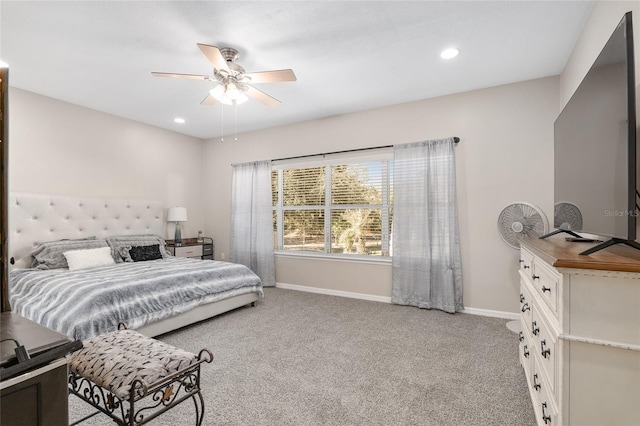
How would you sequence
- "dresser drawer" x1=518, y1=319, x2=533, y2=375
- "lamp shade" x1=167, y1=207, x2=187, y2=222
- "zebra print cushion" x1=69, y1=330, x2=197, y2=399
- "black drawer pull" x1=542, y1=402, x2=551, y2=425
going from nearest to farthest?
"black drawer pull" x1=542, y1=402, x2=551, y2=425 < "zebra print cushion" x1=69, y1=330, x2=197, y2=399 < "dresser drawer" x1=518, y1=319, x2=533, y2=375 < "lamp shade" x1=167, y1=207, x2=187, y2=222

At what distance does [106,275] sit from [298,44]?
2.89 m

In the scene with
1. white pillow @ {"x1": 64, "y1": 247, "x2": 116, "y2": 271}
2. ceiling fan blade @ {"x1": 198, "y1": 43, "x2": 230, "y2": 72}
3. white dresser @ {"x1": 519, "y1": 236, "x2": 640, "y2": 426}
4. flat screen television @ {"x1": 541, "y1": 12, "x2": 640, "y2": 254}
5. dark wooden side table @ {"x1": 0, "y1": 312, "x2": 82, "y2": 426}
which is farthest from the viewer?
white pillow @ {"x1": 64, "y1": 247, "x2": 116, "y2": 271}

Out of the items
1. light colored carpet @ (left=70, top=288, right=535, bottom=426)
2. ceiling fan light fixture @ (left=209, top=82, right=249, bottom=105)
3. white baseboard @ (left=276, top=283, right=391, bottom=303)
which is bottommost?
light colored carpet @ (left=70, top=288, right=535, bottom=426)

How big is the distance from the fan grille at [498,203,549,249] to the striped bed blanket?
3.04m

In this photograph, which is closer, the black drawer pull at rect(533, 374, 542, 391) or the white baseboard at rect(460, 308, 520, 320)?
the black drawer pull at rect(533, 374, 542, 391)

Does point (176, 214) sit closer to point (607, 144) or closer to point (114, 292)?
point (114, 292)

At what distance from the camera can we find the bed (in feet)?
8.29

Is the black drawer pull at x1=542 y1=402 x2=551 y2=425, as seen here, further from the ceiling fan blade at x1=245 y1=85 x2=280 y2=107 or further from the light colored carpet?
the ceiling fan blade at x1=245 y1=85 x2=280 y2=107

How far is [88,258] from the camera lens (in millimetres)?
3572

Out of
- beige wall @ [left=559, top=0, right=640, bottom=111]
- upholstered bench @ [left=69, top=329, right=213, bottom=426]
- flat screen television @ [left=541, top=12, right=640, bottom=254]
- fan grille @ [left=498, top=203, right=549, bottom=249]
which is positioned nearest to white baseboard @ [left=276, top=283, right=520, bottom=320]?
fan grille @ [left=498, top=203, right=549, bottom=249]

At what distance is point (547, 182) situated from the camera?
329 centimetres

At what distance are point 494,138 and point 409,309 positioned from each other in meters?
2.24

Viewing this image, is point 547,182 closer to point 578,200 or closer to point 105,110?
point 578,200

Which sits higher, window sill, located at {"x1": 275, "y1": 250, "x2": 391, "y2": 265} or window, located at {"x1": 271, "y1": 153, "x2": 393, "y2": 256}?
window, located at {"x1": 271, "y1": 153, "x2": 393, "y2": 256}
